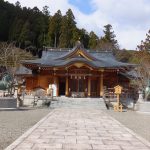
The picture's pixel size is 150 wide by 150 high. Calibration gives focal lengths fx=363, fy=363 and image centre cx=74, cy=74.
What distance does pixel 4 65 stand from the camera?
51406 mm

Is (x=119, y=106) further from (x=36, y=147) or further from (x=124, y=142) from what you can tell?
(x=36, y=147)

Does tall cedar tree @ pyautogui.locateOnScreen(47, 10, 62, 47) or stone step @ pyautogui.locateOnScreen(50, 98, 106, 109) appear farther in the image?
tall cedar tree @ pyautogui.locateOnScreen(47, 10, 62, 47)

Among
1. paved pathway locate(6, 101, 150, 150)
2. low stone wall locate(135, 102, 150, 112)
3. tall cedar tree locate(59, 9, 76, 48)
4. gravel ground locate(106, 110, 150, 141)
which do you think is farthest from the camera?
tall cedar tree locate(59, 9, 76, 48)

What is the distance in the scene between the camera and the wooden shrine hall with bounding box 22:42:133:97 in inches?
1235

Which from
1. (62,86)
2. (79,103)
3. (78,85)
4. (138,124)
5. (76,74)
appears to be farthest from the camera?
(62,86)

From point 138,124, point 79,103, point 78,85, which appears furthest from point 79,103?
point 138,124

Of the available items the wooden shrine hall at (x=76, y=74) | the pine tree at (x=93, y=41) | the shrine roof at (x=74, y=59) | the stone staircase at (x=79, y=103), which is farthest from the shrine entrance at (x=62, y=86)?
the pine tree at (x=93, y=41)

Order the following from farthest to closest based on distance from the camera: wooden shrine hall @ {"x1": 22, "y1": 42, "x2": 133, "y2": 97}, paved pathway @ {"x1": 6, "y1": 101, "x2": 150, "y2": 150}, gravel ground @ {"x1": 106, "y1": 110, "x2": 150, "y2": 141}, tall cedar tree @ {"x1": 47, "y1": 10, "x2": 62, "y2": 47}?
tall cedar tree @ {"x1": 47, "y1": 10, "x2": 62, "y2": 47}
wooden shrine hall @ {"x1": 22, "y1": 42, "x2": 133, "y2": 97}
gravel ground @ {"x1": 106, "y1": 110, "x2": 150, "y2": 141}
paved pathway @ {"x1": 6, "y1": 101, "x2": 150, "y2": 150}

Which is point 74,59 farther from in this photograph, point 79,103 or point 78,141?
point 78,141

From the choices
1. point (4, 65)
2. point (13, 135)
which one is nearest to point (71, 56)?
point (4, 65)

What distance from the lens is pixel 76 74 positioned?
3209 cm

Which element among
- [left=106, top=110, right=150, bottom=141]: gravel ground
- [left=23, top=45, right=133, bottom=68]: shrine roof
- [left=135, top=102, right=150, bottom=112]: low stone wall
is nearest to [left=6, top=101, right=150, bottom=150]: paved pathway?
[left=106, top=110, right=150, bottom=141]: gravel ground

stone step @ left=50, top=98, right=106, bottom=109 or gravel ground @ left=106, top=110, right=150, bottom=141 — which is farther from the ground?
stone step @ left=50, top=98, right=106, bottom=109

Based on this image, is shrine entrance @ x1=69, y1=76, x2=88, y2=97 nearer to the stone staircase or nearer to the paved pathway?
the stone staircase
